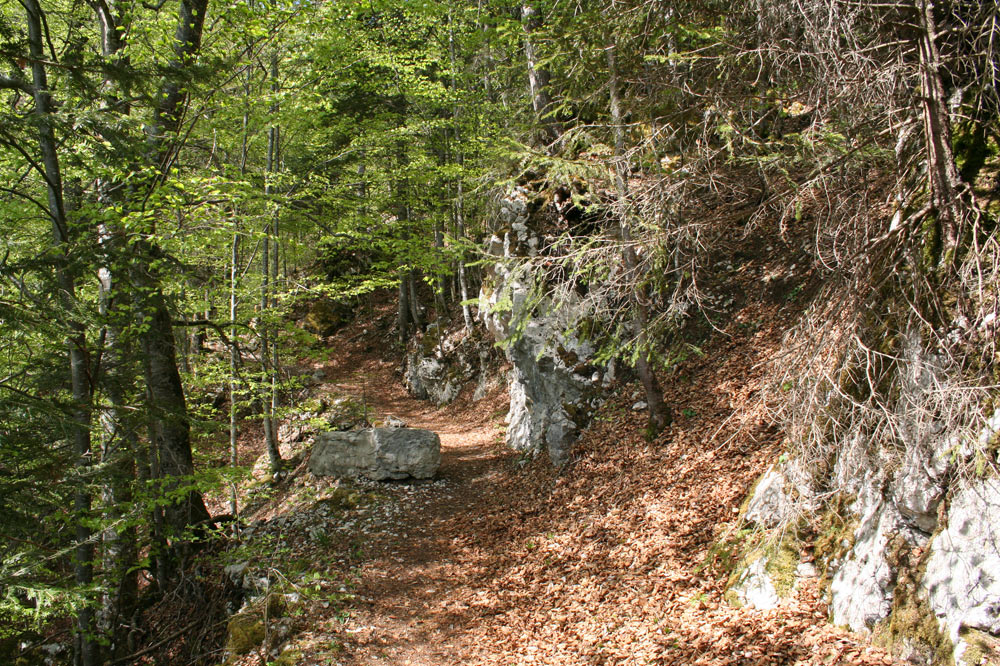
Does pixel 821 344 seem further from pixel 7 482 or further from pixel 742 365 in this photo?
pixel 7 482

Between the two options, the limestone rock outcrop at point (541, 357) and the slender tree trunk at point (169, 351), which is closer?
the slender tree trunk at point (169, 351)

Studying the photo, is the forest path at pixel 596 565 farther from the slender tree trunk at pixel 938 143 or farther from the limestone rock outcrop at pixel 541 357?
the slender tree trunk at pixel 938 143

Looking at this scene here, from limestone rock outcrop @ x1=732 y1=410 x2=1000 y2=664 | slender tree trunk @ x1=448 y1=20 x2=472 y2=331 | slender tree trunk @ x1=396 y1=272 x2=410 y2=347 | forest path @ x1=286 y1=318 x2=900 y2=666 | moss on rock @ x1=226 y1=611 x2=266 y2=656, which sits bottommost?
moss on rock @ x1=226 y1=611 x2=266 y2=656

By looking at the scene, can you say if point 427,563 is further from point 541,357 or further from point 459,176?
point 459,176

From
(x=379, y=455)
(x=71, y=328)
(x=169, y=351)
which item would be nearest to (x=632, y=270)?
(x=71, y=328)

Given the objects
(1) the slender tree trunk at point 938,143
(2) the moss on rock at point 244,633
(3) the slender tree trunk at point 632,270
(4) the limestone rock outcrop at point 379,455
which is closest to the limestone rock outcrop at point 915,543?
(1) the slender tree trunk at point 938,143

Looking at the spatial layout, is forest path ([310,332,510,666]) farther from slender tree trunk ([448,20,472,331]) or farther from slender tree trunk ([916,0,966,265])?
slender tree trunk ([916,0,966,265])

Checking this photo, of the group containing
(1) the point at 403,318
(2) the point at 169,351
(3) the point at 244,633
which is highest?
(1) the point at 403,318

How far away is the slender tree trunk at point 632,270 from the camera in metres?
6.74

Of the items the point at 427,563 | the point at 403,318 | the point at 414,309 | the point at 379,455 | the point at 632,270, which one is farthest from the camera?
the point at 403,318

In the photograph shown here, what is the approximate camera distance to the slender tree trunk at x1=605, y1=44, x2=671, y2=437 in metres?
6.74

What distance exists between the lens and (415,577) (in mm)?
7840

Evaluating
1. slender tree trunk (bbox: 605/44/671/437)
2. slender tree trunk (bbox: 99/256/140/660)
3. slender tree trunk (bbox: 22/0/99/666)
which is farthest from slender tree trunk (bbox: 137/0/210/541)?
slender tree trunk (bbox: 605/44/671/437)

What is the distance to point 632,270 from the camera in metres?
6.42
